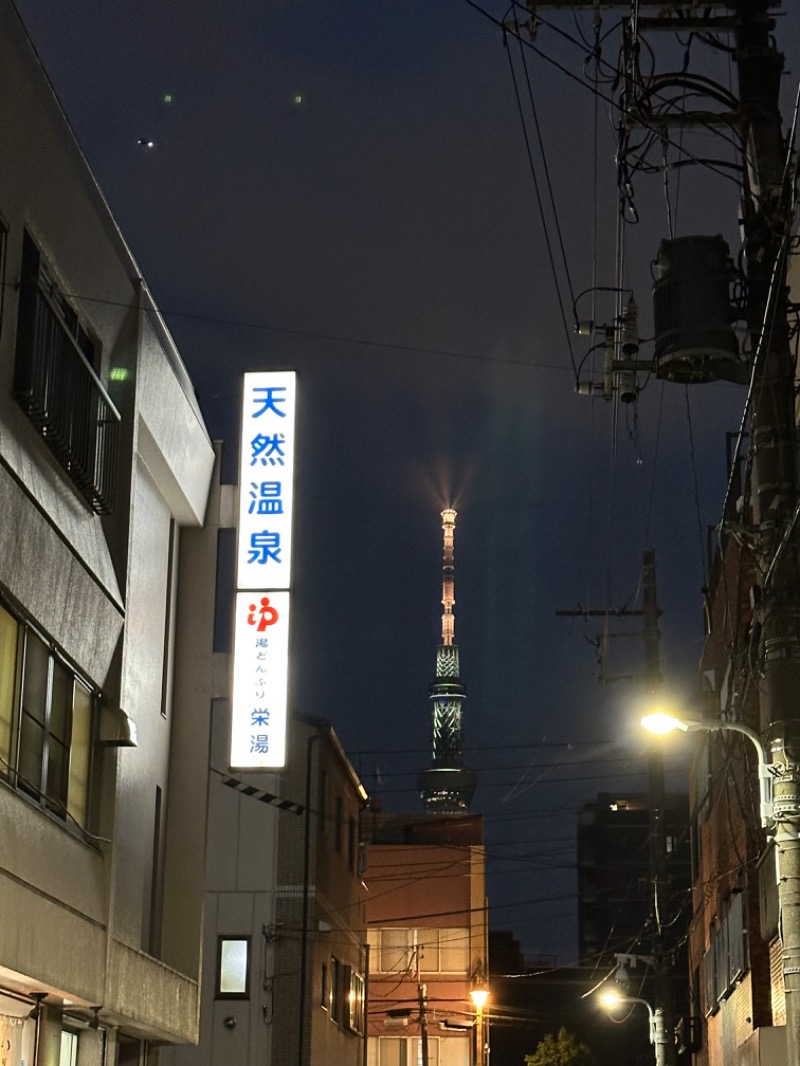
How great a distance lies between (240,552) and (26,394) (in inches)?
281

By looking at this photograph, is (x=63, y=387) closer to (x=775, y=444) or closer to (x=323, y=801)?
(x=775, y=444)

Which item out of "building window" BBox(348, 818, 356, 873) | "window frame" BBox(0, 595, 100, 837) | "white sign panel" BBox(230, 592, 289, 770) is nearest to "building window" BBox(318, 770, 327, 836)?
"building window" BBox(348, 818, 356, 873)

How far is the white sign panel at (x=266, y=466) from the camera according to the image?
21.1 meters

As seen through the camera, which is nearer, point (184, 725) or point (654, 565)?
point (184, 725)

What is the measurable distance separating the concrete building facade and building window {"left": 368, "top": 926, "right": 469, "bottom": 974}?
35.2m

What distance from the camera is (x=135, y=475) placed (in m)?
19.4

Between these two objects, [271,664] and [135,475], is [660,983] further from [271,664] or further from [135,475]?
[135,475]

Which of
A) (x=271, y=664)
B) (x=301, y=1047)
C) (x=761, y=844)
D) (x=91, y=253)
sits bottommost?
(x=301, y=1047)

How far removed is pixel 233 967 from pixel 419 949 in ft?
68.0

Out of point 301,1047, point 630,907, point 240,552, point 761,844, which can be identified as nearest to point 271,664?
point 240,552

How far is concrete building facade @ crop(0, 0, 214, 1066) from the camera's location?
14.4 m

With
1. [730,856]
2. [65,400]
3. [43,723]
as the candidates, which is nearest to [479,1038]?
[730,856]

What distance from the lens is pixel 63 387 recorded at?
626 inches

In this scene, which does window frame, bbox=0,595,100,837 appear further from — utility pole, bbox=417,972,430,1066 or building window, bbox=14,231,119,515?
utility pole, bbox=417,972,430,1066
